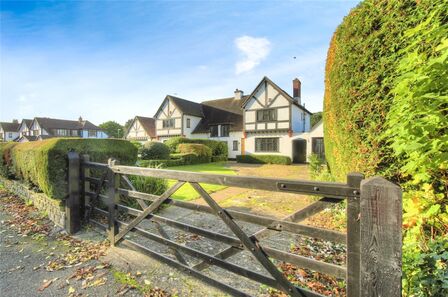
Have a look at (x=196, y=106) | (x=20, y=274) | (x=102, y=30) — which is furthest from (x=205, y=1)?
(x=196, y=106)

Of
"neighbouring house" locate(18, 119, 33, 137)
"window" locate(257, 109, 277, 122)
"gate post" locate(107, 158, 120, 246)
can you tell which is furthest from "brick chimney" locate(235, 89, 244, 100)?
"neighbouring house" locate(18, 119, 33, 137)

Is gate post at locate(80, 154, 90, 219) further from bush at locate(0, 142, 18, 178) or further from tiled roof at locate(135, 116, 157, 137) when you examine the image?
tiled roof at locate(135, 116, 157, 137)

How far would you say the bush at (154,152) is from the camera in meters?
18.0

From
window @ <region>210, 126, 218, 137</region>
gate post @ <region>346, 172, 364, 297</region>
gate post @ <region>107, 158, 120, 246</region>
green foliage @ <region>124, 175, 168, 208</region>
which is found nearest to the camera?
gate post @ <region>346, 172, 364, 297</region>

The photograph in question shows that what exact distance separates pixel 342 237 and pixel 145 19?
830cm

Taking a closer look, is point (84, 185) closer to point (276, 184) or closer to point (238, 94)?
point (276, 184)

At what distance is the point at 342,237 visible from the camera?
1.67m

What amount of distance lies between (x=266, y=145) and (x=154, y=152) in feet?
40.6

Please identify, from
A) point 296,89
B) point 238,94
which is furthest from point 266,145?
point 238,94

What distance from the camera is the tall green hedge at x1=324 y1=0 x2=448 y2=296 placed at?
83.0 inches

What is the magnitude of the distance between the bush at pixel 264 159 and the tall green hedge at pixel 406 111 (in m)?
16.7

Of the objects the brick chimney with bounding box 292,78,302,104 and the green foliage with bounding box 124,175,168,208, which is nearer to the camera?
the green foliage with bounding box 124,175,168,208

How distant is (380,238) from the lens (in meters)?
1.42

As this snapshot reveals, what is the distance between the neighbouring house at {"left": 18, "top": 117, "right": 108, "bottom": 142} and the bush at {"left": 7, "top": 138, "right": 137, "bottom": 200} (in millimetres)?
54088
